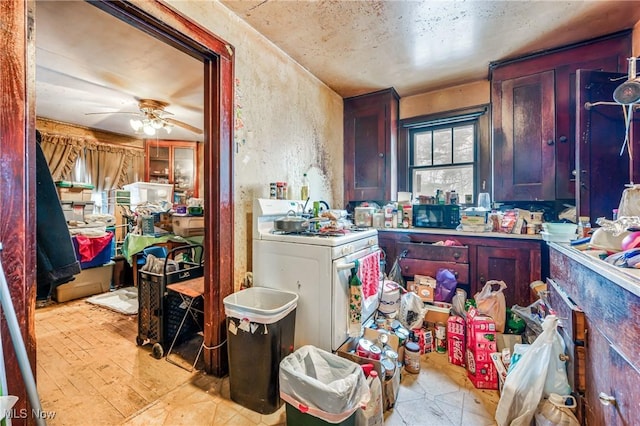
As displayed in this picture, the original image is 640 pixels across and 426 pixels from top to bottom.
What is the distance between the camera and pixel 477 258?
230 cm

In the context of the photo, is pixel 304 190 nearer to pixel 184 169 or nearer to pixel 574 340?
pixel 574 340

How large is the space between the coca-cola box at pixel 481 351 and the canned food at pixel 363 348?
27.3 inches

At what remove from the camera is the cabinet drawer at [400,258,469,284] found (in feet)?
7.63

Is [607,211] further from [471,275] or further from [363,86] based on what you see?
[363,86]

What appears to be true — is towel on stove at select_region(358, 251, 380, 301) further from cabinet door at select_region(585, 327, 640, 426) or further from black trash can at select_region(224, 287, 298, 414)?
cabinet door at select_region(585, 327, 640, 426)

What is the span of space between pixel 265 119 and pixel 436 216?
6.04ft

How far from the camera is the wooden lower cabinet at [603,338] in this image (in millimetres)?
758

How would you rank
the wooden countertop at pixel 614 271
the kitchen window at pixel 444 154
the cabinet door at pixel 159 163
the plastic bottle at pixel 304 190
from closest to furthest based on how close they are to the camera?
1. the wooden countertop at pixel 614 271
2. the plastic bottle at pixel 304 190
3. the kitchen window at pixel 444 154
4. the cabinet door at pixel 159 163

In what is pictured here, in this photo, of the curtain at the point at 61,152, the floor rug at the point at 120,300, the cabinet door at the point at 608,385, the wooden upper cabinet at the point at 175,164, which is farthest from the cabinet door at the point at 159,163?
the cabinet door at the point at 608,385

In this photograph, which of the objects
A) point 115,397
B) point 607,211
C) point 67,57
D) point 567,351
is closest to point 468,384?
point 567,351

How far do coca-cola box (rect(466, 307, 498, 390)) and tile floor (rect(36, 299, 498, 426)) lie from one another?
60 millimetres

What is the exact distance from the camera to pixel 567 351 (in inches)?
49.3

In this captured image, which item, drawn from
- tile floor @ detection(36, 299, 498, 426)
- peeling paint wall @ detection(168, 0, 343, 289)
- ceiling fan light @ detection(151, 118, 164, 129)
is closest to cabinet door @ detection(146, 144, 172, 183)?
ceiling fan light @ detection(151, 118, 164, 129)

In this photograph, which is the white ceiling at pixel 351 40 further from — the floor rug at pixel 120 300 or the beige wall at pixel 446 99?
the floor rug at pixel 120 300
